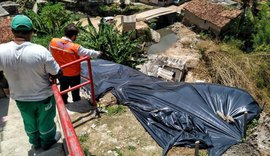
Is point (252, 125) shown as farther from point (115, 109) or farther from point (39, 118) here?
point (39, 118)

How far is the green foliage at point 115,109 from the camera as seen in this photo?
5793 mm

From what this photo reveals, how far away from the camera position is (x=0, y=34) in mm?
7074

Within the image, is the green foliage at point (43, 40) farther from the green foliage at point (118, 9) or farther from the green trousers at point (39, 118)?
the green foliage at point (118, 9)

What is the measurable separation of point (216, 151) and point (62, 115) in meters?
3.01

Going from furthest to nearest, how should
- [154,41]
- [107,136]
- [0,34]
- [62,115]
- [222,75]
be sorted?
[154,41] → [222,75] → [0,34] → [107,136] → [62,115]

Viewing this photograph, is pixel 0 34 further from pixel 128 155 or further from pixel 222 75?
pixel 222 75

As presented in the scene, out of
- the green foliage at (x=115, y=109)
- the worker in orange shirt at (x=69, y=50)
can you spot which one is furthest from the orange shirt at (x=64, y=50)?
the green foliage at (x=115, y=109)

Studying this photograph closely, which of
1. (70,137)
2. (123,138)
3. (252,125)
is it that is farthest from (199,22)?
(70,137)

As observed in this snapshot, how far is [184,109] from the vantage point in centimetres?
598

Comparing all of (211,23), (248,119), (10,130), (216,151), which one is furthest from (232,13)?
(10,130)

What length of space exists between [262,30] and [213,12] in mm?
3638

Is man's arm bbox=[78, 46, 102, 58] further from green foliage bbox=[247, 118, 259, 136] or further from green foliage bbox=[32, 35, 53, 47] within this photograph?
green foliage bbox=[32, 35, 53, 47]

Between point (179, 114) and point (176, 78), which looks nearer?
point (179, 114)

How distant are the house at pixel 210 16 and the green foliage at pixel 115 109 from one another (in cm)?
1405
